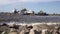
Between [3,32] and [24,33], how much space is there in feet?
5.31

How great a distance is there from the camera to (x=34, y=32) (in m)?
17.8

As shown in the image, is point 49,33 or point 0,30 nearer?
point 49,33

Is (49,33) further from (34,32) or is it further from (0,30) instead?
(0,30)

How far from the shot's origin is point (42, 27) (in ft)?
67.6

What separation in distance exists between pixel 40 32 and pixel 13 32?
1875mm

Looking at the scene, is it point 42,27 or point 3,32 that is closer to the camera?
point 3,32

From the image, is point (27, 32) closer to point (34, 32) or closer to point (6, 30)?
point (34, 32)

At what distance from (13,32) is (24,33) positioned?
0.83 meters

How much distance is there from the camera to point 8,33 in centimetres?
1853

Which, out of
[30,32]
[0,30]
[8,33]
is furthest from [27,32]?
[0,30]

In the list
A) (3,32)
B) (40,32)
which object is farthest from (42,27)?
(3,32)

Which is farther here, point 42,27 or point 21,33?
point 42,27

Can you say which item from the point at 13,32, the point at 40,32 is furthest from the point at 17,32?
the point at 40,32

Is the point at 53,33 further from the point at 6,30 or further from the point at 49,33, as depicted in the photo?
the point at 6,30
